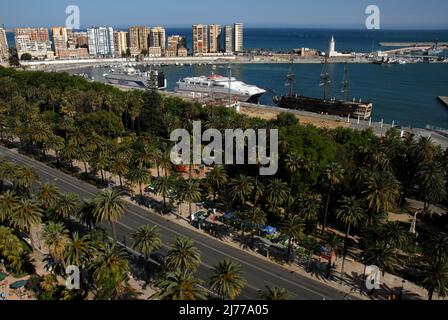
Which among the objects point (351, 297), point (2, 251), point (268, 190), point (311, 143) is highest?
point (311, 143)

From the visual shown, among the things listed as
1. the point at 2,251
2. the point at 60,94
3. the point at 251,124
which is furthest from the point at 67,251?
the point at 60,94

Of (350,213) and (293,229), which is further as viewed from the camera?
(350,213)

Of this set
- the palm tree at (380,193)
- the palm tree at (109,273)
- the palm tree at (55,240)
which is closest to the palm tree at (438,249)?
the palm tree at (380,193)

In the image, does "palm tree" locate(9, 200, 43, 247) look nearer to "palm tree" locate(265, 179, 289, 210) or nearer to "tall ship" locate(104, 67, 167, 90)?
"palm tree" locate(265, 179, 289, 210)

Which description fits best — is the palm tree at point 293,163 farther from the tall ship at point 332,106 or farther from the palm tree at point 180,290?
the tall ship at point 332,106

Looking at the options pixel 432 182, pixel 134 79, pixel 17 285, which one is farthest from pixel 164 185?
pixel 134 79

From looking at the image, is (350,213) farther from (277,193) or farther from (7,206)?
(7,206)

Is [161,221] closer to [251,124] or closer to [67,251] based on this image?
[67,251]
